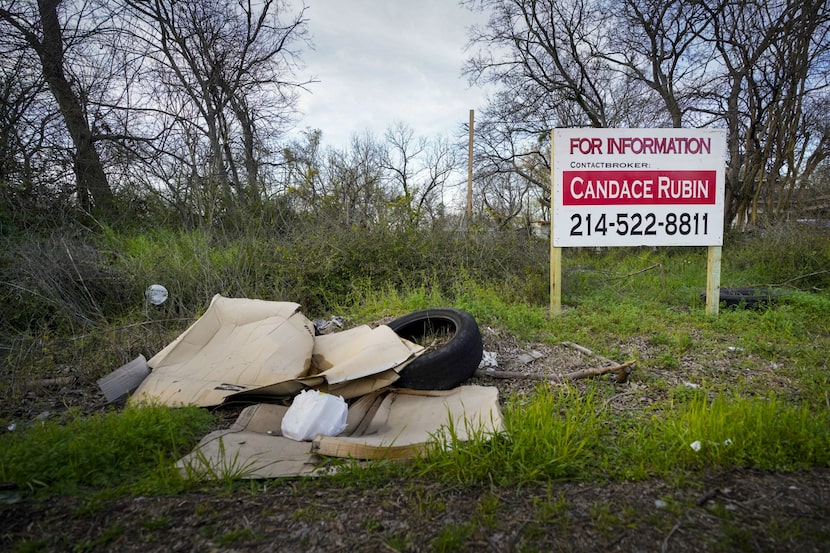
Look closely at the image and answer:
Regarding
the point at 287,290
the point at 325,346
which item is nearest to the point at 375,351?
the point at 325,346

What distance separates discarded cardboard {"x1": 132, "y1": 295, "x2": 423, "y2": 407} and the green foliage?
19.3 inches

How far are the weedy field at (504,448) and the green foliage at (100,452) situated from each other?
0.01 m

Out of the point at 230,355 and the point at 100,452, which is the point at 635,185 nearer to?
the point at 230,355

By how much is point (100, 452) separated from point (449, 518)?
5.40 ft

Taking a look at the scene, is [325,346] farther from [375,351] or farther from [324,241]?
[324,241]

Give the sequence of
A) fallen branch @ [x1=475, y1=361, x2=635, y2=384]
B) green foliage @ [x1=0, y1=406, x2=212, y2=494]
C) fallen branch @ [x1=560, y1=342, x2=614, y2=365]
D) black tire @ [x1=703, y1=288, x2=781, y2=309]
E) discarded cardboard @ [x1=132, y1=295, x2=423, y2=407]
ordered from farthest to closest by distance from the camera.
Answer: black tire @ [x1=703, y1=288, x2=781, y2=309], fallen branch @ [x1=560, y1=342, x2=614, y2=365], fallen branch @ [x1=475, y1=361, x2=635, y2=384], discarded cardboard @ [x1=132, y1=295, x2=423, y2=407], green foliage @ [x1=0, y1=406, x2=212, y2=494]

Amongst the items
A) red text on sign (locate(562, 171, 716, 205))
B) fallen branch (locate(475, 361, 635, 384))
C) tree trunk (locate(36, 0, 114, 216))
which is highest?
tree trunk (locate(36, 0, 114, 216))

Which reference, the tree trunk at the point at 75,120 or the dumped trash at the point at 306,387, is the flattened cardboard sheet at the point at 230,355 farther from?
the tree trunk at the point at 75,120

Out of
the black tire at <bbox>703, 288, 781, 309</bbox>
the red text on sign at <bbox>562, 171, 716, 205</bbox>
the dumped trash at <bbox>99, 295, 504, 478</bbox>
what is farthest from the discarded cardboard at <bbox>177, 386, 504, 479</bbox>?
the black tire at <bbox>703, 288, 781, 309</bbox>

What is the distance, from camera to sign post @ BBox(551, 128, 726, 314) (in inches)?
199

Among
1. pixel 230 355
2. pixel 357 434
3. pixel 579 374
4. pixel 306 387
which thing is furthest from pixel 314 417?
pixel 579 374

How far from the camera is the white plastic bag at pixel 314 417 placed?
92.2 inches

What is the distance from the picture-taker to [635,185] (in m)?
5.07

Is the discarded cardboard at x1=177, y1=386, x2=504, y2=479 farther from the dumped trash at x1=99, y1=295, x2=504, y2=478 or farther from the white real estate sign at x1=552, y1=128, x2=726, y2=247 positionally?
the white real estate sign at x1=552, y1=128, x2=726, y2=247
